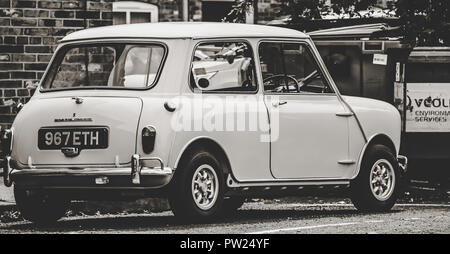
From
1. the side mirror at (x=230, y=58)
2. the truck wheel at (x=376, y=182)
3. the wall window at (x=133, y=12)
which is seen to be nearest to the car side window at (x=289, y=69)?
the side mirror at (x=230, y=58)

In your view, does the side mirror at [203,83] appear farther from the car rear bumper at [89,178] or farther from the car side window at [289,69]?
the car rear bumper at [89,178]

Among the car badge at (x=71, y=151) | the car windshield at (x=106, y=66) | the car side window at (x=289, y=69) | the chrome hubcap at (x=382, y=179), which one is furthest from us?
the chrome hubcap at (x=382, y=179)

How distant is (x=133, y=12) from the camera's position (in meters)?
23.1

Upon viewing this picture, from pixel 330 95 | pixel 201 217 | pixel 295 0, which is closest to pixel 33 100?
pixel 201 217

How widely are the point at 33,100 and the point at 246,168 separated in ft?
6.20

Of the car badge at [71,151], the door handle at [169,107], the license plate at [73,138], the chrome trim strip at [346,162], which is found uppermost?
the door handle at [169,107]

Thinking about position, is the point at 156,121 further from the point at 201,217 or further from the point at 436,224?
the point at 436,224

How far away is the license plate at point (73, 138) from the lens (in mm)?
11711

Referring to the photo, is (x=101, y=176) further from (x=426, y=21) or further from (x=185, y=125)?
(x=426, y=21)

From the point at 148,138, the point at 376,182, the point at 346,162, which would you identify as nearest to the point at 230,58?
the point at 148,138

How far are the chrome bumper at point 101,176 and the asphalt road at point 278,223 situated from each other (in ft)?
1.20

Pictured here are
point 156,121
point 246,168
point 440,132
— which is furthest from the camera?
point 440,132

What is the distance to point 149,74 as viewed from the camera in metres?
12.0

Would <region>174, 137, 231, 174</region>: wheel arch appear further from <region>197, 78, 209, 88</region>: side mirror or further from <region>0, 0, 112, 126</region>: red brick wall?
<region>0, 0, 112, 126</region>: red brick wall
